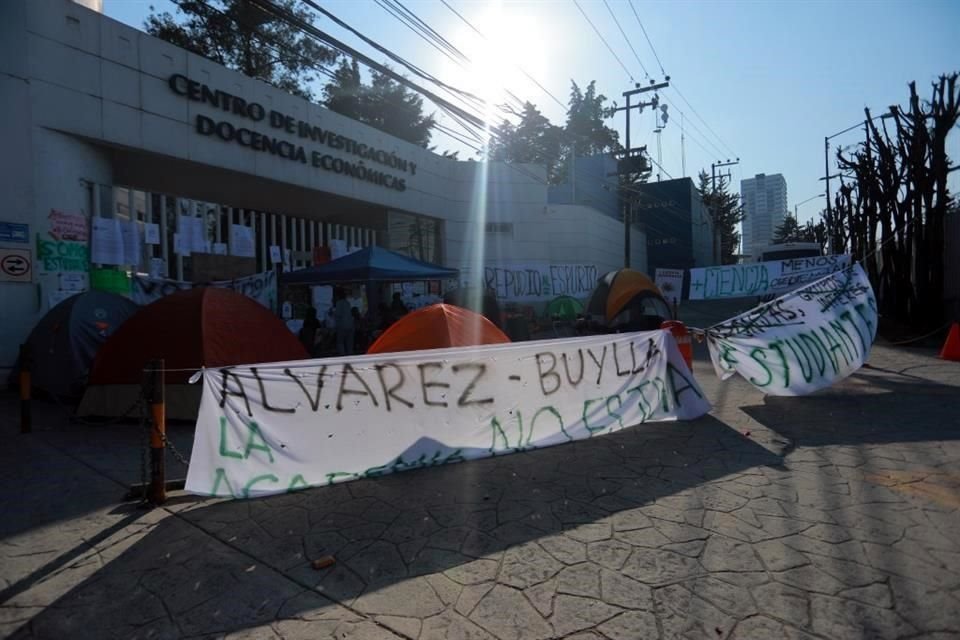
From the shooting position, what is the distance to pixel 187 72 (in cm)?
1118

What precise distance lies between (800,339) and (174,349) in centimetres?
778

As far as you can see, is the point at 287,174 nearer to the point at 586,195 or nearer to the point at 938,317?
the point at 938,317

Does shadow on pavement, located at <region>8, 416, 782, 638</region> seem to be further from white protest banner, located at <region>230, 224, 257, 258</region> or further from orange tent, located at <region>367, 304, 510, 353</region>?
white protest banner, located at <region>230, 224, 257, 258</region>

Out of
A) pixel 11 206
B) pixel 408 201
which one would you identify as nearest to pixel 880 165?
pixel 408 201

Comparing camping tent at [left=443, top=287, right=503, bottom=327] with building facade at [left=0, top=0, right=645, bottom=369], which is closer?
building facade at [left=0, top=0, right=645, bottom=369]

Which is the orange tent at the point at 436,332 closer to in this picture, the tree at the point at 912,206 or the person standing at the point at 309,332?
the person standing at the point at 309,332

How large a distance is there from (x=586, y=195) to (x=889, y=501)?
3320cm

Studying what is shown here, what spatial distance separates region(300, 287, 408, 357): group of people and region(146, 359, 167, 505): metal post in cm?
738

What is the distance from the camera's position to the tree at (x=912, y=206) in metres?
14.7

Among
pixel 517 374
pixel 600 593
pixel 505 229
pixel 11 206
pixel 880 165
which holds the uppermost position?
pixel 880 165

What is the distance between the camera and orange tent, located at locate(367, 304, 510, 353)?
5902mm

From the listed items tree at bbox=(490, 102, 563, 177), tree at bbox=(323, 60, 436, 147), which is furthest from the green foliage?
tree at bbox=(323, 60, 436, 147)

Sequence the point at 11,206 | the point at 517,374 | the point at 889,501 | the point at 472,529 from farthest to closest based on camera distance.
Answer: the point at 11,206, the point at 517,374, the point at 889,501, the point at 472,529

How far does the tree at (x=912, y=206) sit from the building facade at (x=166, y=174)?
508 inches
